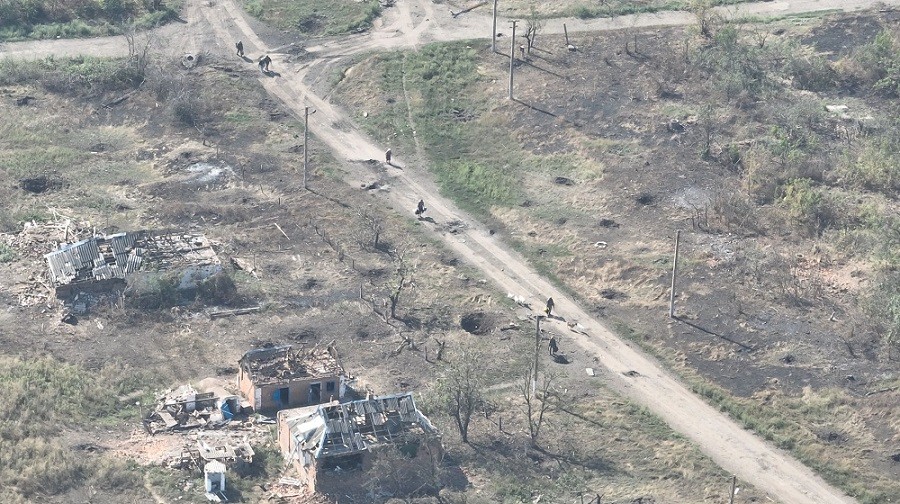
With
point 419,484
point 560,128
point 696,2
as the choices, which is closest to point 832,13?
point 696,2

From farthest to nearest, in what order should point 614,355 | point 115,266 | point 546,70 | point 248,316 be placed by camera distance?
point 546,70, point 115,266, point 248,316, point 614,355

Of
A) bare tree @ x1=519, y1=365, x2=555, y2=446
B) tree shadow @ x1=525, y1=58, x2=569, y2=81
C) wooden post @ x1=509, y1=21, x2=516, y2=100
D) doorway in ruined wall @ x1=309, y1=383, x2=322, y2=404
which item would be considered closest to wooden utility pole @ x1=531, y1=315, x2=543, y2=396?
bare tree @ x1=519, y1=365, x2=555, y2=446

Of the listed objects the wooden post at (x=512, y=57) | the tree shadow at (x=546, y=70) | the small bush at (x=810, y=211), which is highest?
the wooden post at (x=512, y=57)

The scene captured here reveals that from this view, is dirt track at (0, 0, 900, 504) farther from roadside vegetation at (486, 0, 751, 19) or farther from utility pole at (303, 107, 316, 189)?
utility pole at (303, 107, 316, 189)

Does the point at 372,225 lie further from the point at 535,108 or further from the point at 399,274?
the point at 535,108

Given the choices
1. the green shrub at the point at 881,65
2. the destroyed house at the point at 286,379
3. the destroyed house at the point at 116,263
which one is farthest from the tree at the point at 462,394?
the green shrub at the point at 881,65

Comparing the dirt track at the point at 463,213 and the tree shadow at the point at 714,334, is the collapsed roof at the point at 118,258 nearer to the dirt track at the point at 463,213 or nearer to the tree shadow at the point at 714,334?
the dirt track at the point at 463,213

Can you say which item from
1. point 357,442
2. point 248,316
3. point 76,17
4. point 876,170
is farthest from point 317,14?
point 357,442
